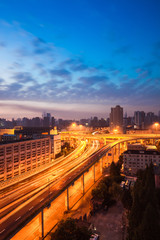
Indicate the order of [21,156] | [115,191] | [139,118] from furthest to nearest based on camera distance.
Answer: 1. [139,118]
2. [21,156]
3. [115,191]

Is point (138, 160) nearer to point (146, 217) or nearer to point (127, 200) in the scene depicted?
point (127, 200)

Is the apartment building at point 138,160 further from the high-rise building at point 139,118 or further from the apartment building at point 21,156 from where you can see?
the high-rise building at point 139,118

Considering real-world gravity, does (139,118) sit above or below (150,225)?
above

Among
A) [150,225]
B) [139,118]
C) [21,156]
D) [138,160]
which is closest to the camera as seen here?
[150,225]

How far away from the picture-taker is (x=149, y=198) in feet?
55.2

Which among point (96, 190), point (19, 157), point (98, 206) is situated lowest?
point (98, 206)

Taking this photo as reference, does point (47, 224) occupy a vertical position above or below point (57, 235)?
below

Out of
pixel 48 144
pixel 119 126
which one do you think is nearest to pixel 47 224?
pixel 48 144

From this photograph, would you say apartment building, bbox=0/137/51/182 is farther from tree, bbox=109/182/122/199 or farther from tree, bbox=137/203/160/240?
tree, bbox=137/203/160/240

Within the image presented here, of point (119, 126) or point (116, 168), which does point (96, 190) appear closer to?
point (116, 168)

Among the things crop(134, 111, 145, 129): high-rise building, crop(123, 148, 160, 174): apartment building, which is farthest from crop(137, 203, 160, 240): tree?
crop(134, 111, 145, 129): high-rise building

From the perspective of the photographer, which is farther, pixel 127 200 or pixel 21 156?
pixel 21 156

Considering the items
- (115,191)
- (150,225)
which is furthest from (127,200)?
(150,225)

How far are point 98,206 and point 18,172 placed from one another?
2178 cm
